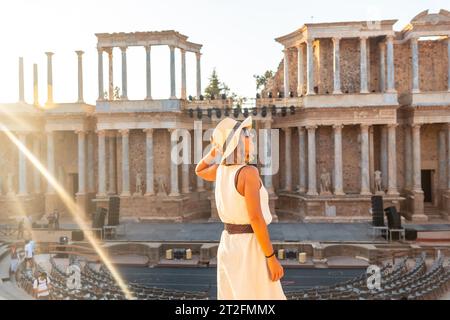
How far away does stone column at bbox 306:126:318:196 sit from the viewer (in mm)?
33656

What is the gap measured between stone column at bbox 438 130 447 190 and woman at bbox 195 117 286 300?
3317cm

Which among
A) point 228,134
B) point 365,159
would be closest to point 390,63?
point 365,159

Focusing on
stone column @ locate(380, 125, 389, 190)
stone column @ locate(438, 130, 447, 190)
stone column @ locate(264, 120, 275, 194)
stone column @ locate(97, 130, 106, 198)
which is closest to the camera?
stone column @ locate(380, 125, 389, 190)

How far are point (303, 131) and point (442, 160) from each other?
35.4 ft

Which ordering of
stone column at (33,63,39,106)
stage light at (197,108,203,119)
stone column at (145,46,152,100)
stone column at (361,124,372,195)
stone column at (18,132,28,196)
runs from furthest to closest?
stone column at (33,63,39,106), stone column at (18,132,28,196), stone column at (145,46,152,100), stage light at (197,108,203,119), stone column at (361,124,372,195)

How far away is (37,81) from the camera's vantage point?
39375 millimetres

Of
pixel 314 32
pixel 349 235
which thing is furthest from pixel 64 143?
pixel 349 235

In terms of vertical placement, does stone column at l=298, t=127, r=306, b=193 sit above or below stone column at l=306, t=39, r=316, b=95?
below

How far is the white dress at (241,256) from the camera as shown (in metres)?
5.20

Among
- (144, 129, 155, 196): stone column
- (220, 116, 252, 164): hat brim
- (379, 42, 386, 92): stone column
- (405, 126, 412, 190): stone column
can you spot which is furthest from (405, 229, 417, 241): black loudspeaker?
(220, 116, 252, 164): hat brim

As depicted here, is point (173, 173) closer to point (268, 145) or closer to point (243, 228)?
point (268, 145)

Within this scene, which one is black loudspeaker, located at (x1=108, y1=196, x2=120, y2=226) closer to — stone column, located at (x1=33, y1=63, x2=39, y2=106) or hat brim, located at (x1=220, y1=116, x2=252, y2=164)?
stone column, located at (x1=33, y1=63, x2=39, y2=106)

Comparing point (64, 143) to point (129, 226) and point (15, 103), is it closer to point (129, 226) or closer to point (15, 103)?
point (15, 103)

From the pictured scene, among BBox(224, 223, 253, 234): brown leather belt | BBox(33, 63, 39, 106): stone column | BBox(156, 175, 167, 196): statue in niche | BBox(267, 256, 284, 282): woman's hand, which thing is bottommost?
BBox(156, 175, 167, 196): statue in niche
